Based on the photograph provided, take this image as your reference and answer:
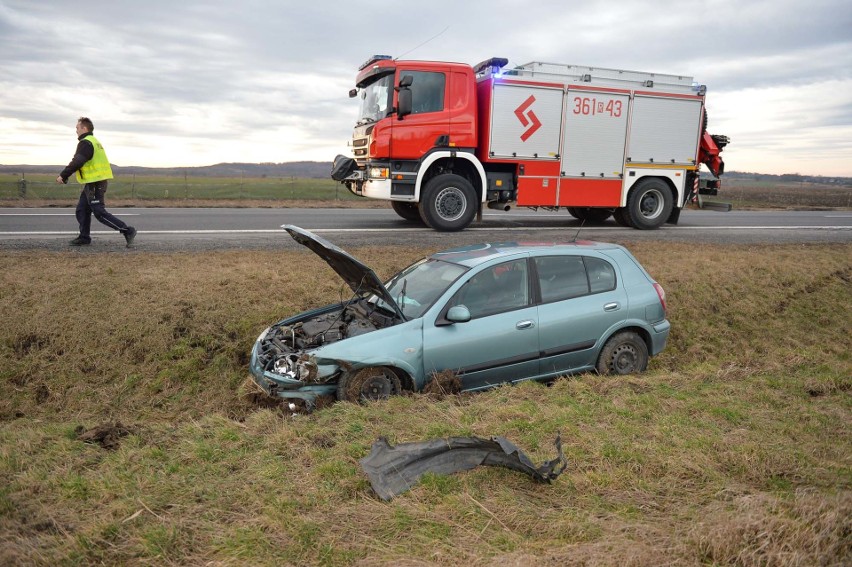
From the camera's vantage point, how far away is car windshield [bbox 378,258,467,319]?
6.25 m

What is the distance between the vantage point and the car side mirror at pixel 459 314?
5.89 meters

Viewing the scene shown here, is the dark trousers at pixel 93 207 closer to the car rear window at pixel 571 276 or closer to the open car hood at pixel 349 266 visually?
the open car hood at pixel 349 266

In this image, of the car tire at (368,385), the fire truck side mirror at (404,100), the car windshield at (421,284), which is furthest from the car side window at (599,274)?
the fire truck side mirror at (404,100)

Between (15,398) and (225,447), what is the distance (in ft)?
11.1

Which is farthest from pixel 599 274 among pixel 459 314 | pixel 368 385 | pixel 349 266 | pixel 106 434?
pixel 106 434

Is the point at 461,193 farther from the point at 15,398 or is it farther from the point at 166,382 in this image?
the point at 15,398

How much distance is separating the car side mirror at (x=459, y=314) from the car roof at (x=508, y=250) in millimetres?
648

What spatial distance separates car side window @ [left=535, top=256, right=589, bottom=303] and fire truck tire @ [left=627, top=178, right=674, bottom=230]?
9.39 meters

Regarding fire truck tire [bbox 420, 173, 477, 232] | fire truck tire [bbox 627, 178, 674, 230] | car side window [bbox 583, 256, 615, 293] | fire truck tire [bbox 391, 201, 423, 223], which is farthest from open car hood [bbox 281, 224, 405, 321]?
fire truck tire [bbox 627, 178, 674, 230]

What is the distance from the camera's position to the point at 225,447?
460 centimetres

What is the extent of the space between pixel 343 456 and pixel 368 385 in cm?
138

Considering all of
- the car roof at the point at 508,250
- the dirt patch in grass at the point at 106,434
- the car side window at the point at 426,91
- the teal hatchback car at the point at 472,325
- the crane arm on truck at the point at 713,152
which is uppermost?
the car side window at the point at 426,91

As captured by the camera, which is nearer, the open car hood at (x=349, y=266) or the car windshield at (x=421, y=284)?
the open car hood at (x=349, y=266)

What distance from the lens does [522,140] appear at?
1395 cm
